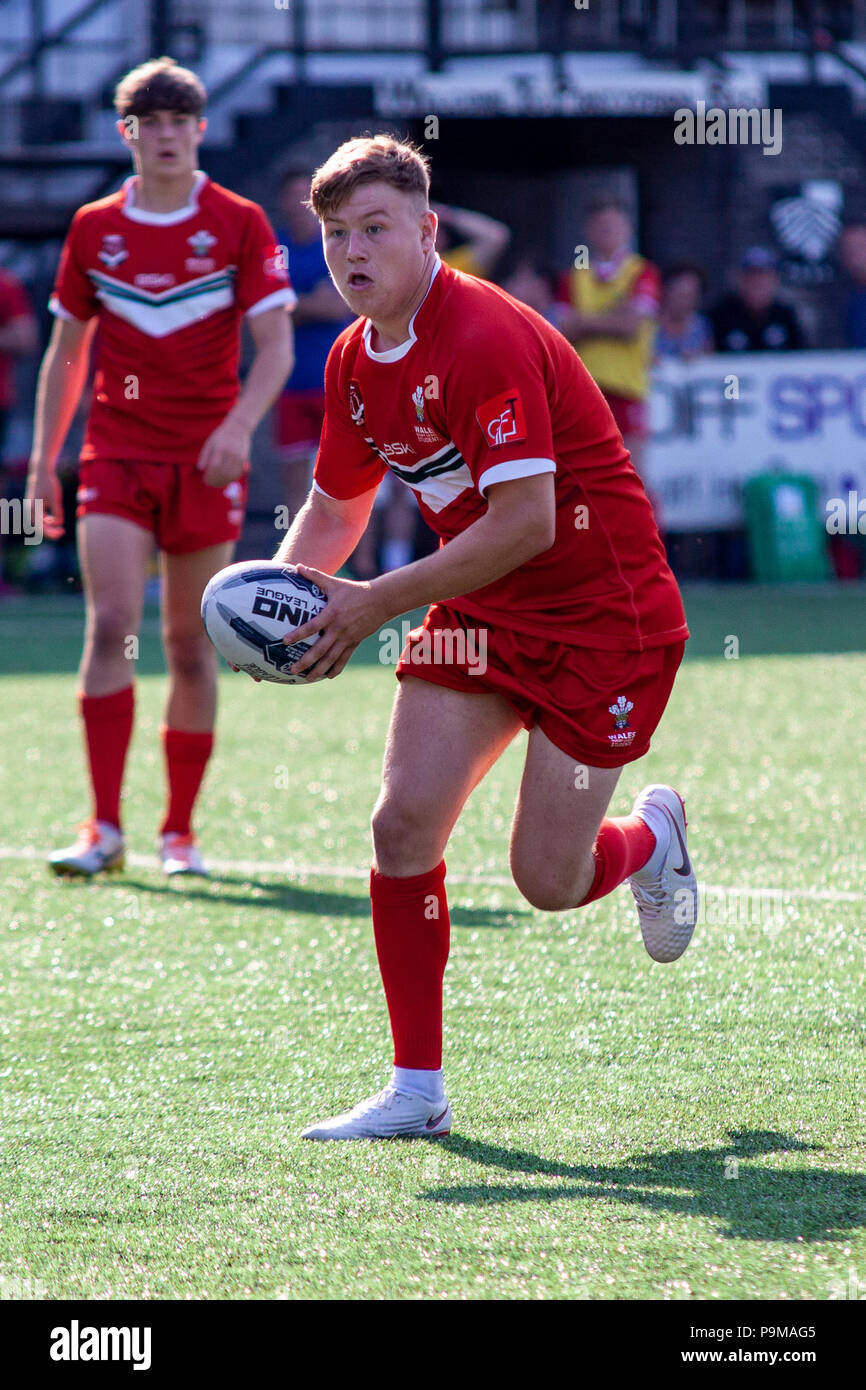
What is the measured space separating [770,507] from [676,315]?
5.62ft

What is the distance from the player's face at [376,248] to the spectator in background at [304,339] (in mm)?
9255

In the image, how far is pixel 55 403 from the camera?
5922 millimetres

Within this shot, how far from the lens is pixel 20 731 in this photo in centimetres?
838

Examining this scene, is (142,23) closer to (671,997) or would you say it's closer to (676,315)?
(676,315)

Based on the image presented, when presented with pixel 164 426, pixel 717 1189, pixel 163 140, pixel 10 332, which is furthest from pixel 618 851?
pixel 10 332

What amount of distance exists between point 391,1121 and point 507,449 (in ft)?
4.06

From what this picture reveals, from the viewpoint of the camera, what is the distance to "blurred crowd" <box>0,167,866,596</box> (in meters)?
12.7

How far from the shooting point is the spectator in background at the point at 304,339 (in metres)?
12.5

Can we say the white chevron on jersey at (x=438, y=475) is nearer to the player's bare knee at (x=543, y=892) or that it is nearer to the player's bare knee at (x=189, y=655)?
the player's bare knee at (x=543, y=892)

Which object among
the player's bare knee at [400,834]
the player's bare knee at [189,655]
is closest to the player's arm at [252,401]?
the player's bare knee at [189,655]

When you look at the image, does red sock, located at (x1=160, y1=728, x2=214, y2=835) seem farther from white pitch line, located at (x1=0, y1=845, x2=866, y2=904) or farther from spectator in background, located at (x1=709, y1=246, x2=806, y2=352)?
spectator in background, located at (x1=709, y1=246, x2=806, y2=352)

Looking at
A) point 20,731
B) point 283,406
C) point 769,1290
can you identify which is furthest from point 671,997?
point 283,406

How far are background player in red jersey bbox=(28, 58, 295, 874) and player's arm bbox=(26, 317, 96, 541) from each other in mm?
25

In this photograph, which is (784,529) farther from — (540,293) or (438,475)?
(438,475)
